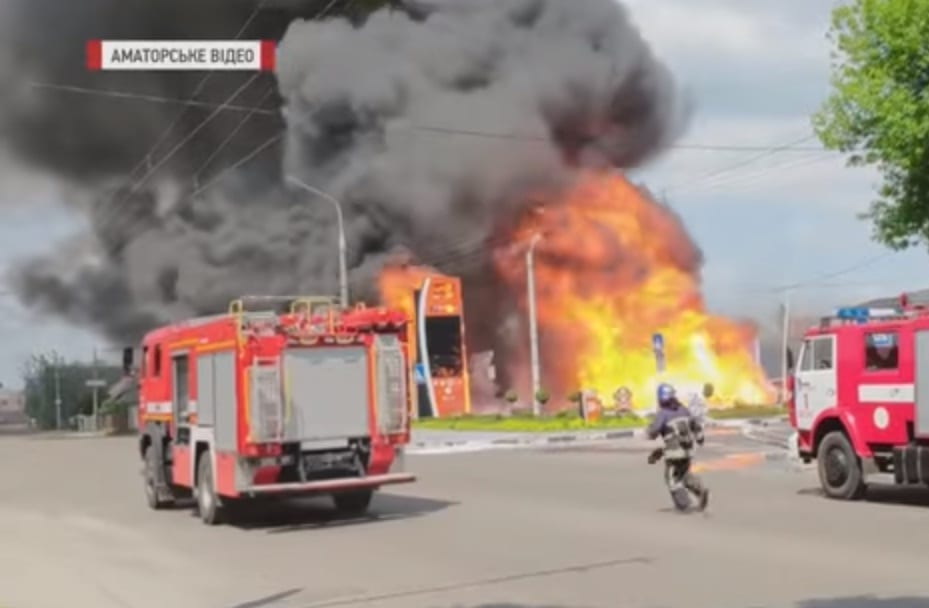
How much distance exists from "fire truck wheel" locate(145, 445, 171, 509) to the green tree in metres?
12.8

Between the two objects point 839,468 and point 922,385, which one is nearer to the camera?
point 922,385

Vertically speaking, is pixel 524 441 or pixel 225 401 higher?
pixel 225 401

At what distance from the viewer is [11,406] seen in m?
178

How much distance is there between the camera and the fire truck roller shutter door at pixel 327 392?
14.6 m

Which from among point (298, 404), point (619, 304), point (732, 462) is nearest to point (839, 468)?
point (298, 404)

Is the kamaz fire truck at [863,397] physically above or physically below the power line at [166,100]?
below

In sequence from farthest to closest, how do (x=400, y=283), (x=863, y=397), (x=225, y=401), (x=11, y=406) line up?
(x=11, y=406) < (x=400, y=283) < (x=863, y=397) < (x=225, y=401)

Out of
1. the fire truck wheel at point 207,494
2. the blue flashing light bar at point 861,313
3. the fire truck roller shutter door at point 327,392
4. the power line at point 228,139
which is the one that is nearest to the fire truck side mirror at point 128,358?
the fire truck wheel at point 207,494

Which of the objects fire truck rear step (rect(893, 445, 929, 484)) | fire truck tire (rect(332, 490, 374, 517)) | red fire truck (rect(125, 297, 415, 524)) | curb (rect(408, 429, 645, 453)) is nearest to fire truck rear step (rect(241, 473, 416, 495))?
red fire truck (rect(125, 297, 415, 524))

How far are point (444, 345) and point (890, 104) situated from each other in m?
33.8

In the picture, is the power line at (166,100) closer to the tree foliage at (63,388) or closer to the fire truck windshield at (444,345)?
the fire truck windshield at (444,345)

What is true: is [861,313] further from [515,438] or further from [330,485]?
[515,438]

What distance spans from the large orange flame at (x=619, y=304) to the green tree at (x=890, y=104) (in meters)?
27.6

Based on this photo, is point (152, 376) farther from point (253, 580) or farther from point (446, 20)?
point (446, 20)
